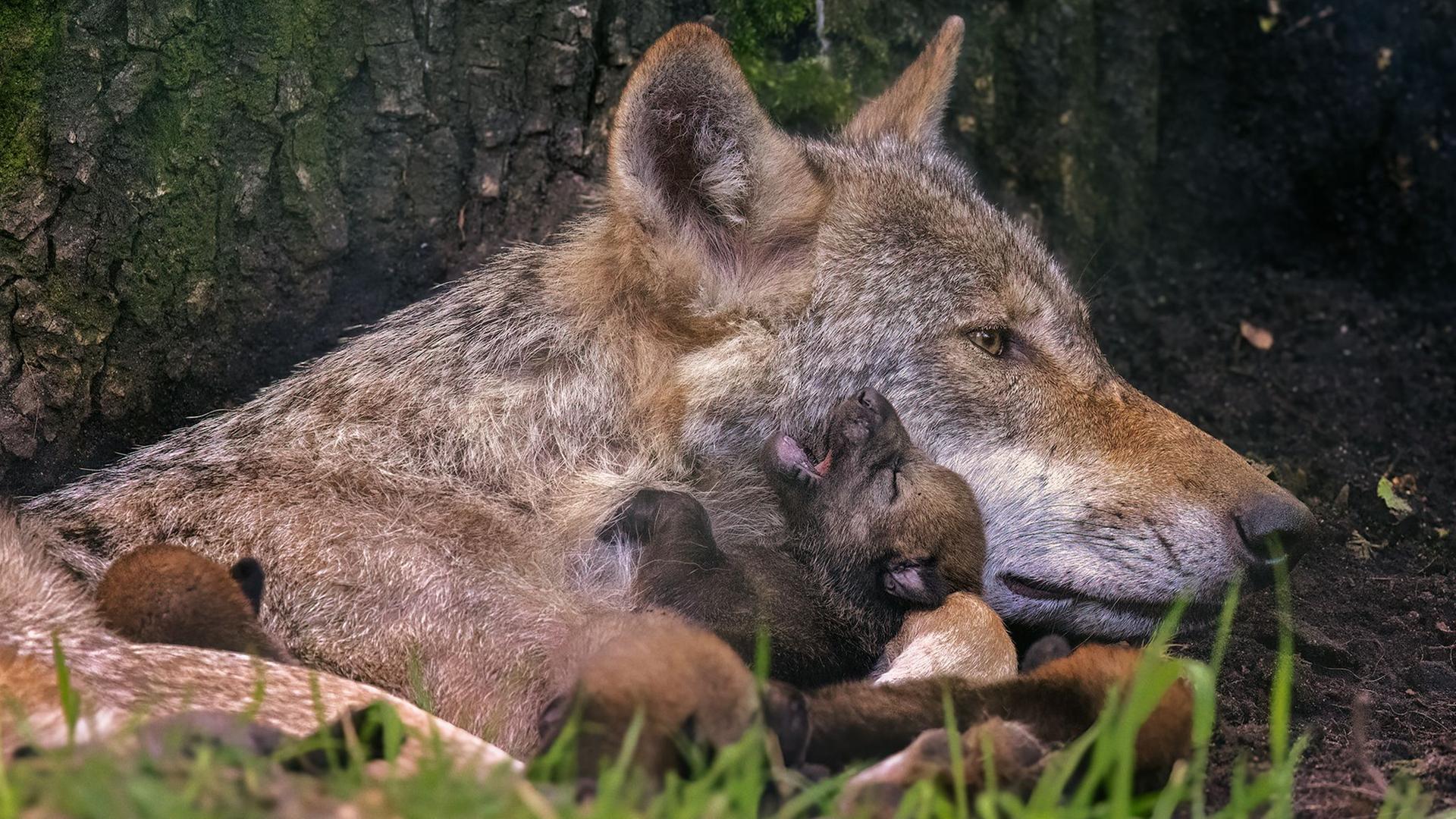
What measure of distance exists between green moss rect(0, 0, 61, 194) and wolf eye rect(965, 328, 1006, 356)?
3.33 meters

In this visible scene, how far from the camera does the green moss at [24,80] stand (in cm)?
431

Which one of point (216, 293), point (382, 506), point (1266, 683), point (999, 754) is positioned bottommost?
point (1266, 683)

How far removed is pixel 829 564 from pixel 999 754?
1253 millimetres

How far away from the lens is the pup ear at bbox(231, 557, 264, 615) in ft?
12.2

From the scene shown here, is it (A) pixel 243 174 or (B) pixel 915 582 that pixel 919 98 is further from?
(A) pixel 243 174

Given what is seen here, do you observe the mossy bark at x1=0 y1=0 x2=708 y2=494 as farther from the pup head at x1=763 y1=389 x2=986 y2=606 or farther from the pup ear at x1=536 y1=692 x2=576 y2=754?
the pup ear at x1=536 y1=692 x2=576 y2=754

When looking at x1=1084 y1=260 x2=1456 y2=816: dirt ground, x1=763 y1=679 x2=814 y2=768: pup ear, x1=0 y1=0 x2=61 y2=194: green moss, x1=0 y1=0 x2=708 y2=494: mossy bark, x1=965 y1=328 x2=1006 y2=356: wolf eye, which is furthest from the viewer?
x1=965 y1=328 x2=1006 y2=356: wolf eye

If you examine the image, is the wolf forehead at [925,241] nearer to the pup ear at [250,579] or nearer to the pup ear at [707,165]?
the pup ear at [707,165]

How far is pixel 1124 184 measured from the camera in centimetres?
721

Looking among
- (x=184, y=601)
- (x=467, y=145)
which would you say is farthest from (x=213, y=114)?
(x=184, y=601)

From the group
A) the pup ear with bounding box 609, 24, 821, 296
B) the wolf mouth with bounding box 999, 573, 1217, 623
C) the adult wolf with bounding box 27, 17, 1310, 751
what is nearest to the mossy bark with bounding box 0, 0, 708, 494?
the adult wolf with bounding box 27, 17, 1310, 751

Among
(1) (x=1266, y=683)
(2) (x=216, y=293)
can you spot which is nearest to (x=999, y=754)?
(1) (x=1266, y=683)

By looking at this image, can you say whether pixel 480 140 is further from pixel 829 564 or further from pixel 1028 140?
pixel 1028 140

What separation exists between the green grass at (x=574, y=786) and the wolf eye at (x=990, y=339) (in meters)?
1.61
